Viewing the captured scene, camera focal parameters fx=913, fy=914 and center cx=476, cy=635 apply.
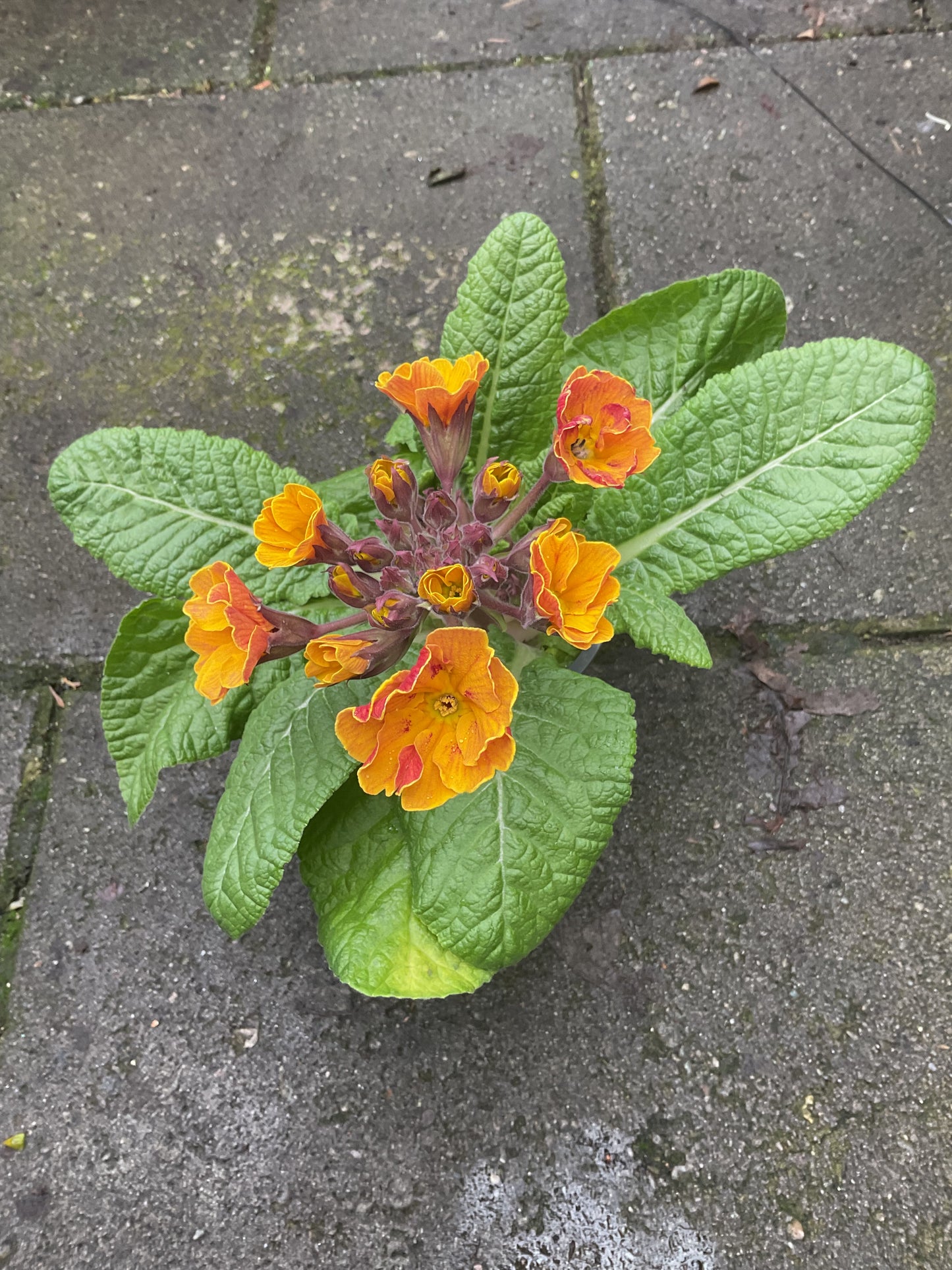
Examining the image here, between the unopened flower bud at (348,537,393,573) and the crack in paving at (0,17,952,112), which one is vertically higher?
the crack in paving at (0,17,952,112)

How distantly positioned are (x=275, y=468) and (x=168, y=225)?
1362mm

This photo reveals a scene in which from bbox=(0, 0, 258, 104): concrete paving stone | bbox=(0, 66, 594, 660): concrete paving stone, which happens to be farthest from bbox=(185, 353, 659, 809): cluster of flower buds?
bbox=(0, 0, 258, 104): concrete paving stone

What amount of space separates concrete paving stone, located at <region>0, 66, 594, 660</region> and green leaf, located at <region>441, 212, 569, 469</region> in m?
0.66

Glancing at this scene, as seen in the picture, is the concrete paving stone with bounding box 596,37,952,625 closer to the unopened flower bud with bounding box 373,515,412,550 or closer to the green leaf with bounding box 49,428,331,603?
the unopened flower bud with bounding box 373,515,412,550

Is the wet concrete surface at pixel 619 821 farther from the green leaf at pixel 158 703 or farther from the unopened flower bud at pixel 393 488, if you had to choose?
the unopened flower bud at pixel 393 488

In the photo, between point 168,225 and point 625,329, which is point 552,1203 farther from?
point 168,225

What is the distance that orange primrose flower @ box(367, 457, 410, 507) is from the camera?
1345 mm

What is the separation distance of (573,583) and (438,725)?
0.26 meters

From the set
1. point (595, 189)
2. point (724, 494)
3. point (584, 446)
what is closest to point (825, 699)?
point (724, 494)

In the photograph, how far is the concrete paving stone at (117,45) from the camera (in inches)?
109

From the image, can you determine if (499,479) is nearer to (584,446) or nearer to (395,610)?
(584,446)

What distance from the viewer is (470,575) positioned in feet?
4.15

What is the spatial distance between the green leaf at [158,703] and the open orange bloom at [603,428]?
650 millimetres

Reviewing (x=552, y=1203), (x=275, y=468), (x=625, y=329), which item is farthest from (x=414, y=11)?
(x=552, y=1203)
